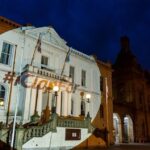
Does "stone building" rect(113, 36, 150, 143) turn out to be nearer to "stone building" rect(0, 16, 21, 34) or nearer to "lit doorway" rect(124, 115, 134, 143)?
"lit doorway" rect(124, 115, 134, 143)

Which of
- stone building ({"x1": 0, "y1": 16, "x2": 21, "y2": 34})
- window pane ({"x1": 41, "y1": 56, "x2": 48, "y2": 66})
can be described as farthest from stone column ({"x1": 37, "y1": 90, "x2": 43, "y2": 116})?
stone building ({"x1": 0, "y1": 16, "x2": 21, "y2": 34})

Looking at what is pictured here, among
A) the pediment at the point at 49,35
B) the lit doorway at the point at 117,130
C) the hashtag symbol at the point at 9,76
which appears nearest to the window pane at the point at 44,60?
the pediment at the point at 49,35

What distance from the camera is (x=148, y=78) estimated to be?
51.8 meters

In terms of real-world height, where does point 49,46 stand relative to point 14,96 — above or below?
→ above

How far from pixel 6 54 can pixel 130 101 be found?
29038mm

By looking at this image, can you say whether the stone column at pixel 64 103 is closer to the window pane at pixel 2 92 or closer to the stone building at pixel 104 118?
the stone building at pixel 104 118

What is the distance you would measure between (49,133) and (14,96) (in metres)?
5.75

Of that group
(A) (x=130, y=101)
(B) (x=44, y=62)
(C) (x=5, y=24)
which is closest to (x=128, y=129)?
(A) (x=130, y=101)

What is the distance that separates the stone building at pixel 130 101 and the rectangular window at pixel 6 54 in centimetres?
2199

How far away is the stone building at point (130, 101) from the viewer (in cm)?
3944

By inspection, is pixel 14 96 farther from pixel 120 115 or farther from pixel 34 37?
pixel 120 115

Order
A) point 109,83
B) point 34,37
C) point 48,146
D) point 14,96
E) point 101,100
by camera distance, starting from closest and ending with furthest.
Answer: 1. point 48,146
2. point 14,96
3. point 34,37
4. point 101,100
5. point 109,83

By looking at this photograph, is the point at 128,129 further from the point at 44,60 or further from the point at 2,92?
the point at 2,92

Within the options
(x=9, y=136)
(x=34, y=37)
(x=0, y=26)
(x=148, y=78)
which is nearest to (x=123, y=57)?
(x=148, y=78)
